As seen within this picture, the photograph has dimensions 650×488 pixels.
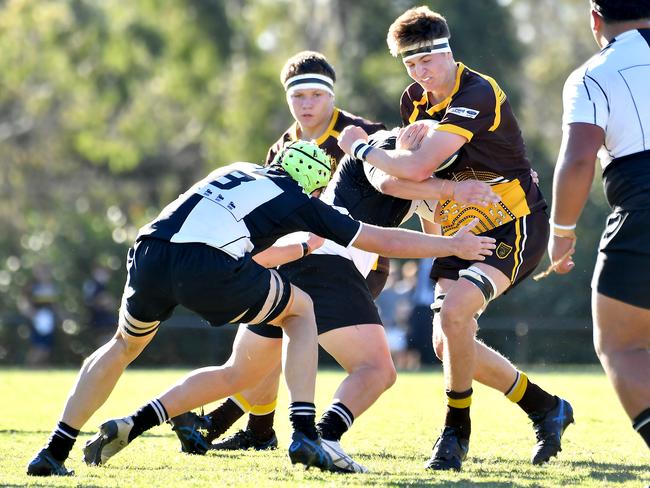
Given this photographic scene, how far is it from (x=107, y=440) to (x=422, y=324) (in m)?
12.5

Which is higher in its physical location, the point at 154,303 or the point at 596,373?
the point at 154,303

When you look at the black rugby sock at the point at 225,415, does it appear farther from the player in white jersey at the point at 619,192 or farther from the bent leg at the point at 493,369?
the player in white jersey at the point at 619,192

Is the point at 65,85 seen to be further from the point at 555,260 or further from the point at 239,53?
the point at 555,260

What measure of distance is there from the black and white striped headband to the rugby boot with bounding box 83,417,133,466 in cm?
255

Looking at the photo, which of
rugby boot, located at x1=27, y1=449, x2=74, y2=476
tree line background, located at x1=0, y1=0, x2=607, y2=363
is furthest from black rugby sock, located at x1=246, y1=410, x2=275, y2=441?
tree line background, located at x1=0, y1=0, x2=607, y2=363

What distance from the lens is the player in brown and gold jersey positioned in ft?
21.9

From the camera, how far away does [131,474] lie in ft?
20.1

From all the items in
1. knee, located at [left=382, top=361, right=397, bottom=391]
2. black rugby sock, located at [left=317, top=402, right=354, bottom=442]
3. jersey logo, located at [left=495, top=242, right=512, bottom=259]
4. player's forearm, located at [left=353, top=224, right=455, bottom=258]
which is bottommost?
black rugby sock, located at [left=317, top=402, right=354, bottom=442]

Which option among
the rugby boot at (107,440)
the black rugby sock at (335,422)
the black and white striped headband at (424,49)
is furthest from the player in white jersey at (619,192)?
the rugby boot at (107,440)

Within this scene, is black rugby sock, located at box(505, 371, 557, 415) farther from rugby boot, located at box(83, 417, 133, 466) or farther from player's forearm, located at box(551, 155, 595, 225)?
rugby boot, located at box(83, 417, 133, 466)

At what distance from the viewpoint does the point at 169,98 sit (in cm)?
3703

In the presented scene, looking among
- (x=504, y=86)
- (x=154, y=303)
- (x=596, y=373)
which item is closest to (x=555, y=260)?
(x=154, y=303)

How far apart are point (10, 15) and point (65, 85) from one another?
2.51m

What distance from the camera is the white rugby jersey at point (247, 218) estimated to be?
6.09m
